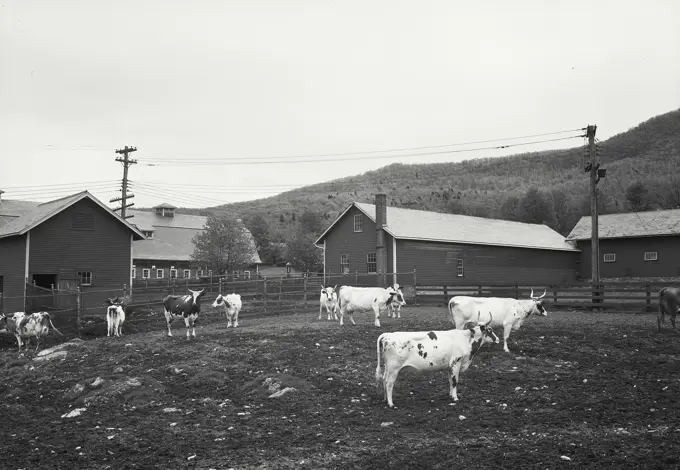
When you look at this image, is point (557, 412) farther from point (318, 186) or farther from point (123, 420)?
point (318, 186)

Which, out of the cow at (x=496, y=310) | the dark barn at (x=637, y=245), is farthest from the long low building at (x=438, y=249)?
the cow at (x=496, y=310)

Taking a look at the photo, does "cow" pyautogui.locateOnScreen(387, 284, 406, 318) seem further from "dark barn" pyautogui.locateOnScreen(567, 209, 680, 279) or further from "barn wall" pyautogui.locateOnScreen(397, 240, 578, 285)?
"dark barn" pyautogui.locateOnScreen(567, 209, 680, 279)

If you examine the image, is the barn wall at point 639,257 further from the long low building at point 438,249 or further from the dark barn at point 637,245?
the long low building at point 438,249

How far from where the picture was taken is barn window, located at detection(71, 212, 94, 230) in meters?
35.3

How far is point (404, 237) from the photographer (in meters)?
42.4

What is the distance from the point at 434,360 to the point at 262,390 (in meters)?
3.86

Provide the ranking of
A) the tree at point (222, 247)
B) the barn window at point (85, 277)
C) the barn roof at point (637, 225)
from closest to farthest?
the barn window at point (85, 277) → the barn roof at point (637, 225) → the tree at point (222, 247)

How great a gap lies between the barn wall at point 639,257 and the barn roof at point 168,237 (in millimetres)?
31690

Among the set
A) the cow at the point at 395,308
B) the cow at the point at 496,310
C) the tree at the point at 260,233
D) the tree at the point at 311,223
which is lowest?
the cow at the point at 395,308

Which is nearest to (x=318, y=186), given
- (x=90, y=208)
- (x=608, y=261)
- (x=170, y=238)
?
(x=170, y=238)

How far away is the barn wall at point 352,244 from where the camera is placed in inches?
1752

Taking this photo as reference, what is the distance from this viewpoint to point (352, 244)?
46312 millimetres

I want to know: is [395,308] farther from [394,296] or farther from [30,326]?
[30,326]

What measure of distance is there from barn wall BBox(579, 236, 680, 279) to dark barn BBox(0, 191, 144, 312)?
38.6 m
